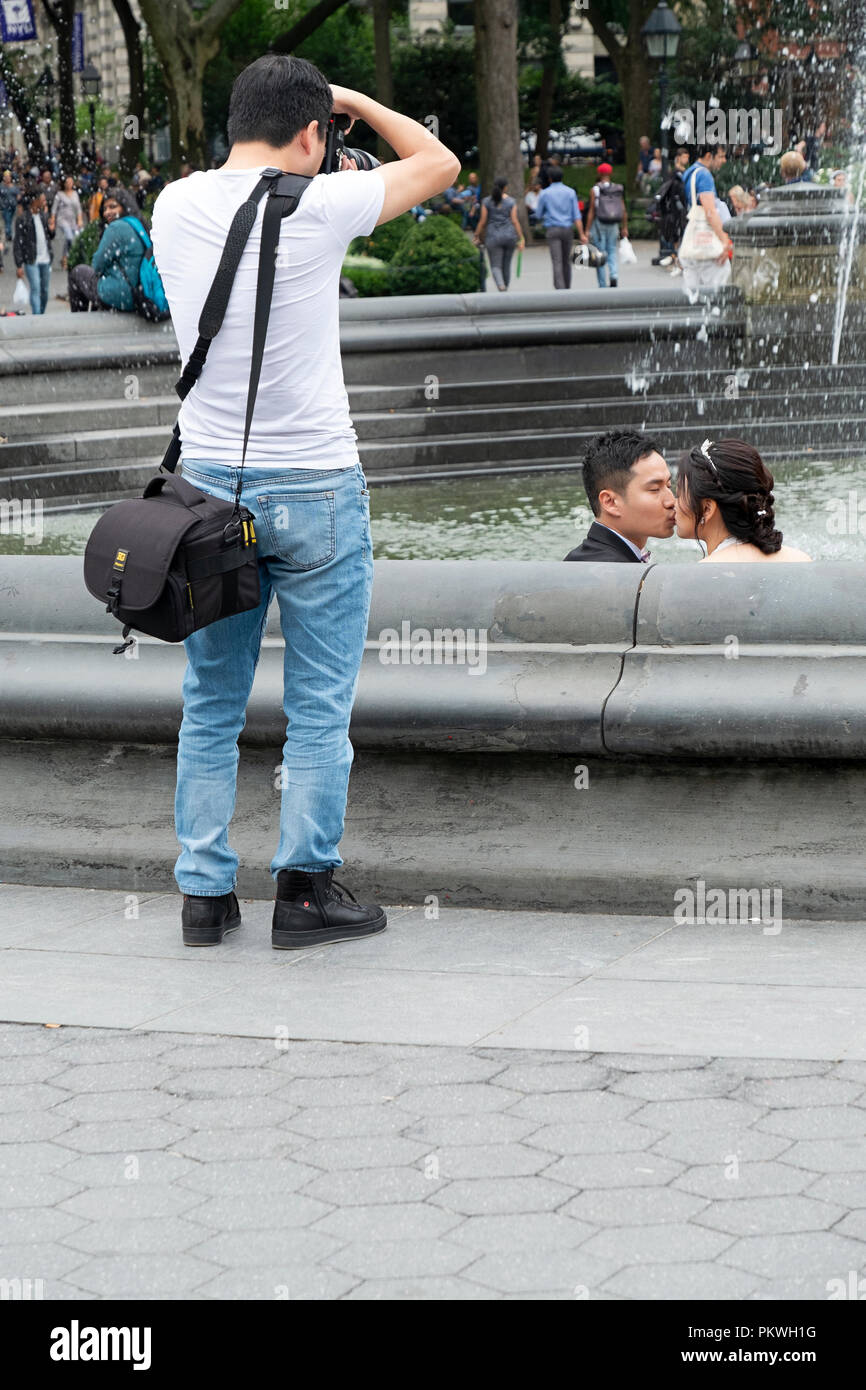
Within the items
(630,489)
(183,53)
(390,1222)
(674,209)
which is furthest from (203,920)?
(183,53)

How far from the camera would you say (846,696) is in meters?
4.31

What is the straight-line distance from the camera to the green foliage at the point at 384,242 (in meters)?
20.1

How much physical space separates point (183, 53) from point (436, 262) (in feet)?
53.2

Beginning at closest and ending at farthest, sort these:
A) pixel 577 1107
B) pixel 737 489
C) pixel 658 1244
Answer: pixel 658 1244
pixel 577 1107
pixel 737 489

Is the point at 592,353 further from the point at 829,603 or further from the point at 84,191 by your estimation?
the point at 84,191

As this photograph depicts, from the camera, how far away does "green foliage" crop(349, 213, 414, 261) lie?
20125 millimetres

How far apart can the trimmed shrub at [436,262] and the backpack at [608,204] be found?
950cm

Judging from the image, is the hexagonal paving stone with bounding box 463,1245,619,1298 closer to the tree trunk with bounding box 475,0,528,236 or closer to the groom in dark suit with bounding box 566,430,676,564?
the groom in dark suit with bounding box 566,430,676,564

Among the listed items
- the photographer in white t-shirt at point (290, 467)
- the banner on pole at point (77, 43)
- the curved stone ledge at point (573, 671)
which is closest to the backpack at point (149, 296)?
the curved stone ledge at point (573, 671)

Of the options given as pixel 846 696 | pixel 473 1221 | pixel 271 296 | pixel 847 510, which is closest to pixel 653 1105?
pixel 473 1221

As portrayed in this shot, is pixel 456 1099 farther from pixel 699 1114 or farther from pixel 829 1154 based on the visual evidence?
pixel 829 1154

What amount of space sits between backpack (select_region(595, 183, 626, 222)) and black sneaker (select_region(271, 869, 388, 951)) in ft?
76.9

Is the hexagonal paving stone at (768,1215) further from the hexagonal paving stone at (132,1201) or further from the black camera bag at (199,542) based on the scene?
the black camera bag at (199,542)

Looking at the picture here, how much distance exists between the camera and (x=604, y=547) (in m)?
5.30
